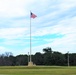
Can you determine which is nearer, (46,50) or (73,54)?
(73,54)

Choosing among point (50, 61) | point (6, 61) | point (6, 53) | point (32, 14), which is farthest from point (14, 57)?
point (32, 14)

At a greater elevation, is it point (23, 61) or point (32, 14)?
point (32, 14)

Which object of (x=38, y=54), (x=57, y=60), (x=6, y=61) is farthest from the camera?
(x=38, y=54)

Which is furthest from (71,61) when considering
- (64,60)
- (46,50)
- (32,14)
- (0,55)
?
(32,14)

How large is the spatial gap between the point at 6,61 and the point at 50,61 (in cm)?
1925

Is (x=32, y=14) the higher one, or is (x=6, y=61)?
(x=32, y=14)

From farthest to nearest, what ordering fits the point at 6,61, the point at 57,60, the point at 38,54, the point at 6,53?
the point at 6,53 → the point at 38,54 → the point at 6,61 → the point at 57,60

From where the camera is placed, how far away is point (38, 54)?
4675 inches

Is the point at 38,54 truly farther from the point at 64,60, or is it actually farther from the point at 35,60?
the point at 64,60

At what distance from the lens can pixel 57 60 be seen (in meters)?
104

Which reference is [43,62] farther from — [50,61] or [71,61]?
[71,61]

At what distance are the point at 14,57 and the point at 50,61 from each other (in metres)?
26.6

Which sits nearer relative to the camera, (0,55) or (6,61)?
(6,61)

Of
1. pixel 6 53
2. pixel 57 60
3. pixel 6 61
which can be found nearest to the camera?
pixel 57 60
